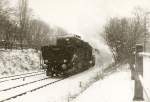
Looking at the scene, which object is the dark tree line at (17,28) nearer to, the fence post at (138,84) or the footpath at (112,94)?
the footpath at (112,94)

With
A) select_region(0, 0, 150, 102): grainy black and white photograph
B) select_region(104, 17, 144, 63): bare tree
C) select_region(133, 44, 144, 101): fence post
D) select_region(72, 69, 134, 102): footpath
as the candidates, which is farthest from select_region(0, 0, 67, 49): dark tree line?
select_region(133, 44, 144, 101): fence post

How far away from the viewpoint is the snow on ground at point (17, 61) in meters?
27.0

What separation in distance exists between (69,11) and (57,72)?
4009 cm

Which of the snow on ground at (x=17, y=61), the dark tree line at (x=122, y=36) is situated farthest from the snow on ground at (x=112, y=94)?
the snow on ground at (x=17, y=61)

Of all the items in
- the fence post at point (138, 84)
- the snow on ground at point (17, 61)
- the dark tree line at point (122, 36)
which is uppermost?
the dark tree line at point (122, 36)

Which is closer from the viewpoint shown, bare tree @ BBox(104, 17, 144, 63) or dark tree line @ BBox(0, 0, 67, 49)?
bare tree @ BBox(104, 17, 144, 63)

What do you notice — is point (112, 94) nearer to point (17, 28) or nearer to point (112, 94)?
point (112, 94)

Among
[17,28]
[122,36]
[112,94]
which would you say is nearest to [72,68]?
[122,36]

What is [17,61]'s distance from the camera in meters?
30.0

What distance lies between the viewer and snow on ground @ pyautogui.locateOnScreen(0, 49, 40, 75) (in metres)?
27.0

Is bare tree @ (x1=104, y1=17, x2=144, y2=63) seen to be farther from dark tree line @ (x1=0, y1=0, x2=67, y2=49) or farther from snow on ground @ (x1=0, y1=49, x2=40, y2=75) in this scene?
dark tree line @ (x1=0, y1=0, x2=67, y2=49)

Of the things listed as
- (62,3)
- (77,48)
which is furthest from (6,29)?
(62,3)

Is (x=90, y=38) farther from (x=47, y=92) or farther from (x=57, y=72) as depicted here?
(x=47, y=92)

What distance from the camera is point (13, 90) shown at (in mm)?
15344
